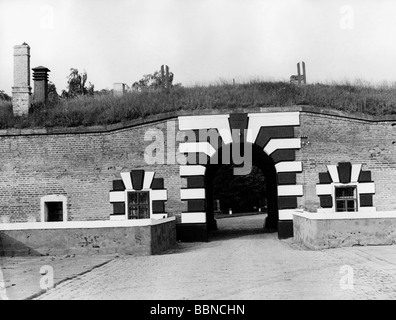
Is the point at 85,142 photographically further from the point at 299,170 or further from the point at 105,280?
the point at 105,280

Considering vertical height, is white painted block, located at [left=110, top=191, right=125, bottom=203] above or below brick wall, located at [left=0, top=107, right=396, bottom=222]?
below

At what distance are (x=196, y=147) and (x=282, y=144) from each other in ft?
9.56

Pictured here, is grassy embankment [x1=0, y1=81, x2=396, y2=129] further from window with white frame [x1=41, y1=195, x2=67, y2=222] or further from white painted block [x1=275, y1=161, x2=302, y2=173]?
window with white frame [x1=41, y1=195, x2=67, y2=222]

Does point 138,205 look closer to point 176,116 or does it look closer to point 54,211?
point 54,211

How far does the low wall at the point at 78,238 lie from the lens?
14.8 meters

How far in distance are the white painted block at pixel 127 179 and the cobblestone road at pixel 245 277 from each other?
5.60 meters

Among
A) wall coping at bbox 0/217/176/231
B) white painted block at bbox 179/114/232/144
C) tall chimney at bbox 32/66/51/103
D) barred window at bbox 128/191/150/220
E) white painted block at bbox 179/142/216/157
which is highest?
tall chimney at bbox 32/66/51/103

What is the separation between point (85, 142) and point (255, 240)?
267 inches

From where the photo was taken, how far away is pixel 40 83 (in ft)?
77.3

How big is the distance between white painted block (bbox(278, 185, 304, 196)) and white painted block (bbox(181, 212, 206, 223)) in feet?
9.02

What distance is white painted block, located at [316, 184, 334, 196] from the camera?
20109 mm

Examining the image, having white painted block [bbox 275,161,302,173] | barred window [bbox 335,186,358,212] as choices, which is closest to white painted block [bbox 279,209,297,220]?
white painted block [bbox 275,161,302,173]
